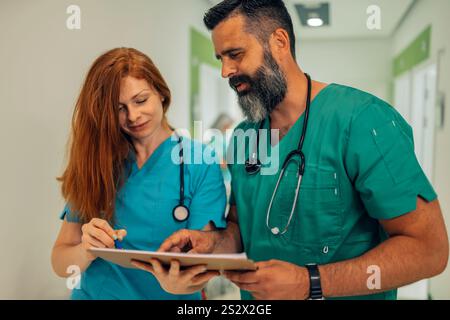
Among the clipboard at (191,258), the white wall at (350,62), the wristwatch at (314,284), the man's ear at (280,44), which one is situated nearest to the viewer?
the clipboard at (191,258)

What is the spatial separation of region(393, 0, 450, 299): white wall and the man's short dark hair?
0.33 meters

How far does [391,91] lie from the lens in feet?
3.14

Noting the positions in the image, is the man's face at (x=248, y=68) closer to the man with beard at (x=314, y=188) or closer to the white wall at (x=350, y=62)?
the man with beard at (x=314, y=188)

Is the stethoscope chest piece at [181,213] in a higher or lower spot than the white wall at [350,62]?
lower

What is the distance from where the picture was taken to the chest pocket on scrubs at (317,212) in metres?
0.77

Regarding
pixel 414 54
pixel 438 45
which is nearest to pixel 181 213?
pixel 414 54

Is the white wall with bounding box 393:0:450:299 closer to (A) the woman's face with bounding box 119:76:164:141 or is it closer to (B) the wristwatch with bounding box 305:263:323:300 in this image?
(B) the wristwatch with bounding box 305:263:323:300

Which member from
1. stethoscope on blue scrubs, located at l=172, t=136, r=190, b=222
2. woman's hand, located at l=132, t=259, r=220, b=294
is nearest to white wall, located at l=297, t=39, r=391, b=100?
stethoscope on blue scrubs, located at l=172, t=136, r=190, b=222

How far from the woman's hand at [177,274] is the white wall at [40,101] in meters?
0.37

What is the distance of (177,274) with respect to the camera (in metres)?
0.68

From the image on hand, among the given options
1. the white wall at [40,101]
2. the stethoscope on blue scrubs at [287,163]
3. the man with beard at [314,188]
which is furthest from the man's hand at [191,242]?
the white wall at [40,101]
